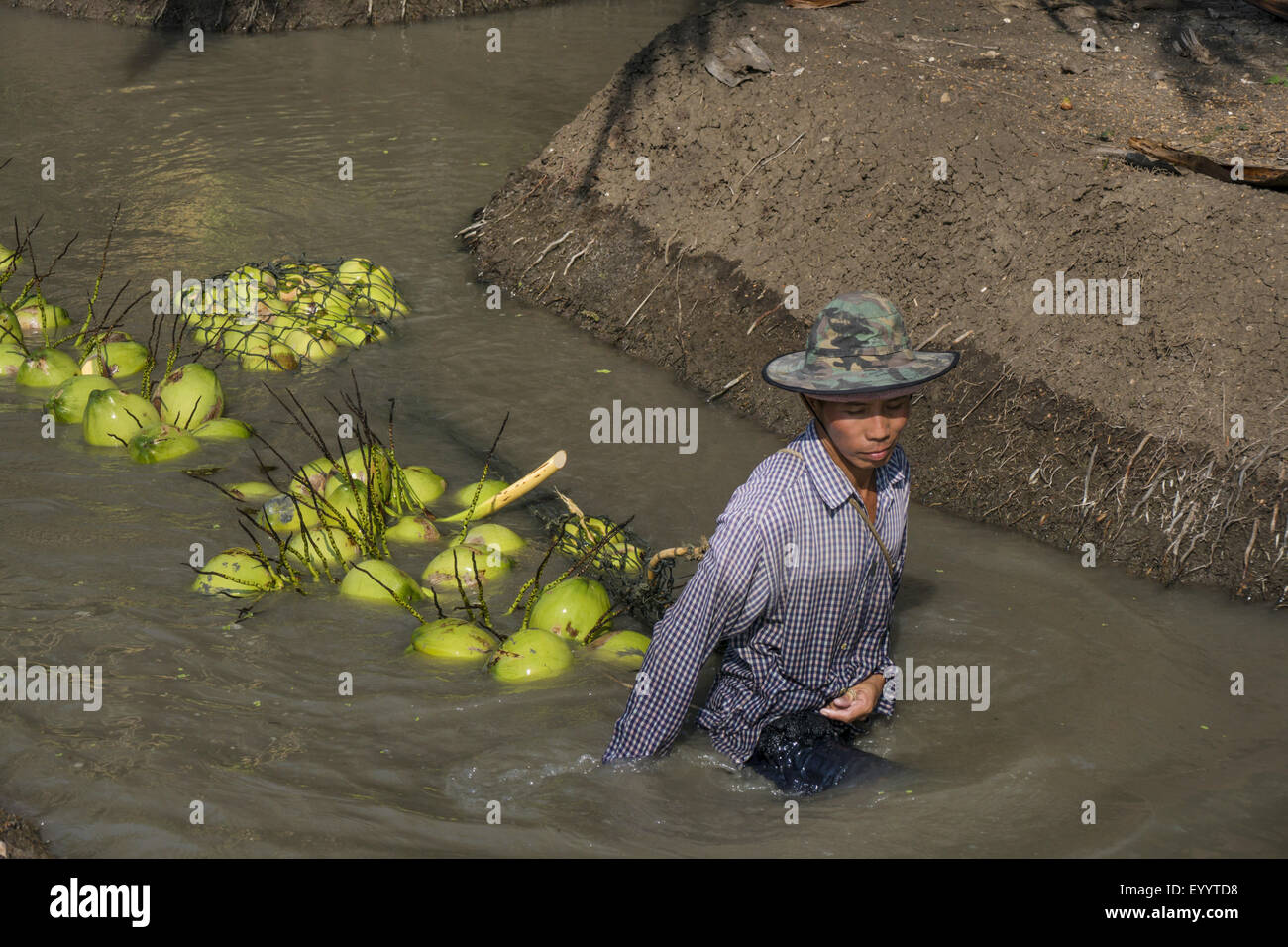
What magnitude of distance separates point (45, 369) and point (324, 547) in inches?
110

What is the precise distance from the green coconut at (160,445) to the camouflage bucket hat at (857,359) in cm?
387

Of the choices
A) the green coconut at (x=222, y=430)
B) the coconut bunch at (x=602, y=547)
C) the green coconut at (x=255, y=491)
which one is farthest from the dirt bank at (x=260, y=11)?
the coconut bunch at (x=602, y=547)

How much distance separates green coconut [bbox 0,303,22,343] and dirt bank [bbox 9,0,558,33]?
9.11 meters

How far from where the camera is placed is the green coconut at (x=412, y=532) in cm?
570

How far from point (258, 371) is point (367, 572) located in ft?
10.1

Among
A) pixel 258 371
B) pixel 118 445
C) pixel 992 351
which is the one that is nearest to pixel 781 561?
pixel 992 351

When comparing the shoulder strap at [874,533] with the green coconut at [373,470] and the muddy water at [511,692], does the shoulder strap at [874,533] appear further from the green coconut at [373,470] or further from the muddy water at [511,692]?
the green coconut at [373,470]

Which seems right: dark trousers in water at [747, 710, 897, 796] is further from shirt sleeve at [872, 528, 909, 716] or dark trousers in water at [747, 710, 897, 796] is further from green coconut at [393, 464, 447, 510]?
green coconut at [393, 464, 447, 510]

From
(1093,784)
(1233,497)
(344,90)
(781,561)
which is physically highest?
(344,90)

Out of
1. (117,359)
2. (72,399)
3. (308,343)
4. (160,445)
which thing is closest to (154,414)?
(160,445)

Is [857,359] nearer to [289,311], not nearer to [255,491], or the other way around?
[255,491]

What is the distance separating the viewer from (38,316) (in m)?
7.79

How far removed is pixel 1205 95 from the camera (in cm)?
860

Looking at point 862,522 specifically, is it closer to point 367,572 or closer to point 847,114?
point 367,572
